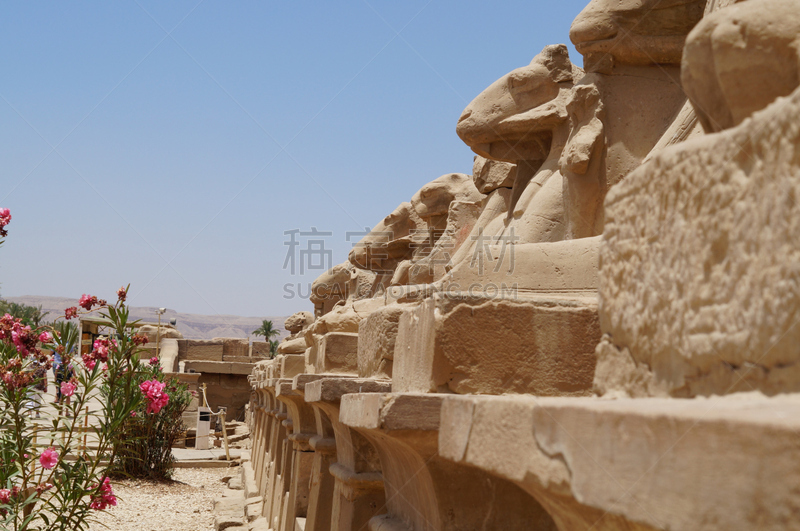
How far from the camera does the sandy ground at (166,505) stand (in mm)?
8555

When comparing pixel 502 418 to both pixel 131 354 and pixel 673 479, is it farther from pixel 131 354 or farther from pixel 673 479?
pixel 131 354

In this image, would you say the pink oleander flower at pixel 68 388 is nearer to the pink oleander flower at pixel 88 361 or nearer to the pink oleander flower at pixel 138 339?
the pink oleander flower at pixel 88 361

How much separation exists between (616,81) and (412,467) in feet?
9.00

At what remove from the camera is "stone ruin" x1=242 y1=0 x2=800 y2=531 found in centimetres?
83

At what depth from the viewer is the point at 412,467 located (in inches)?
88.3

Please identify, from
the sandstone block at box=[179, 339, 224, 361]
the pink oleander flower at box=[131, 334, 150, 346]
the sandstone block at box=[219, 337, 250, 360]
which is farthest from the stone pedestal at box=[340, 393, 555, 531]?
the sandstone block at box=[219, 337, 250, 360]

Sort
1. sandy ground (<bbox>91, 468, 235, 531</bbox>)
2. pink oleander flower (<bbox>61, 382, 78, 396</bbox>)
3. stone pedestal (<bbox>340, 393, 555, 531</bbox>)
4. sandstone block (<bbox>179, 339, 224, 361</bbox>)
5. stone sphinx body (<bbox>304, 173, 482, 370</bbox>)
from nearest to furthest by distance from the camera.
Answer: stone pedestal (<bbox>340, 393, 555, 531</bbox>), pink oleander flower (<bbox>61, 382, 78, 396</bbox>), stone sphinx body (<bbox>304, 173, 482, 370</bbox>), sandy ground (<bbox>91, 468, 235, 531</bbox>), sandstone block (<bbox>179, 339, 224, 361</bbox>)

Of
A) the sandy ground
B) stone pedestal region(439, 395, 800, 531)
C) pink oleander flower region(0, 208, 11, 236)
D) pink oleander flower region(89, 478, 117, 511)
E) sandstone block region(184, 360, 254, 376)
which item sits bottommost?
the sandy ground

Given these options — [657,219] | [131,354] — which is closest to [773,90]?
[657,219]

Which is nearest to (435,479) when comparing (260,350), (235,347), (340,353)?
(340,353)

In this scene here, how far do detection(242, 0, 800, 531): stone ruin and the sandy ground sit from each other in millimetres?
5111

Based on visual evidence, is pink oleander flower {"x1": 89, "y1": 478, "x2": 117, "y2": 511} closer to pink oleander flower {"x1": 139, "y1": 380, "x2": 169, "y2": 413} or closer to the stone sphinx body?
pink oleander flower {"x1": 139, "y1": 380, "x2": 169, "y2": 413}

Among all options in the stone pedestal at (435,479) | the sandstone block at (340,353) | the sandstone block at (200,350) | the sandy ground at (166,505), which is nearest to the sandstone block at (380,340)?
the stone pedestal at (435,479)

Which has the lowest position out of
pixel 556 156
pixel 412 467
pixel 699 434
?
pixel 412 467
